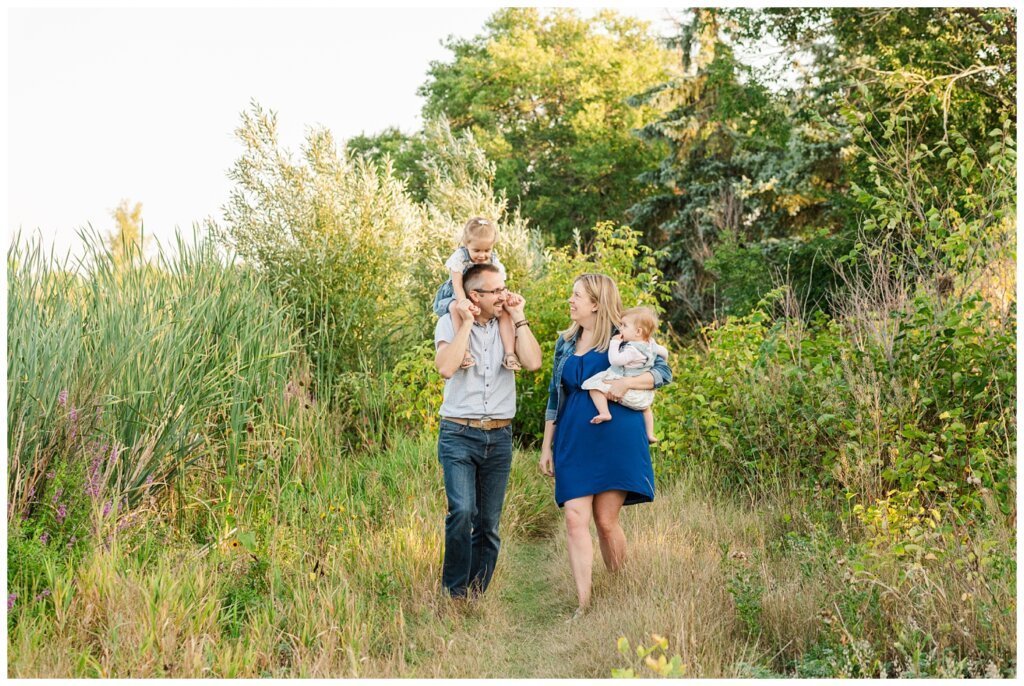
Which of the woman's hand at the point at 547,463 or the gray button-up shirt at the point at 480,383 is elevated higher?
the gray button-up shirt at the point at 480,383

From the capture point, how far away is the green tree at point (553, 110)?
2553cm

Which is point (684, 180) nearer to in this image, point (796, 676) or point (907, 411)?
point (907, 411)

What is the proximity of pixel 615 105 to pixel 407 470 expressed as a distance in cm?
2259

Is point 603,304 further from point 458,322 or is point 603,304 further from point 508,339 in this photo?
point 458,322

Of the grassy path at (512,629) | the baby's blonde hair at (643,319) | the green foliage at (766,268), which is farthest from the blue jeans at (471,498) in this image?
the green foliage at (766,268)

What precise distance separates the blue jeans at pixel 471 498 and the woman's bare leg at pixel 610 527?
1.62 feet

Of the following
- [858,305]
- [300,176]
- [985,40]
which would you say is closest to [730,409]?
[858,305]

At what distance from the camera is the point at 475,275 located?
14.4ft

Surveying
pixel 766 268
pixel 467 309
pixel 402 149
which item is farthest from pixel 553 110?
pixel 467 309

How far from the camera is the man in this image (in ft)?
13.8

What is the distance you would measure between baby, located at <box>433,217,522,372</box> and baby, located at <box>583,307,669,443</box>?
42cm

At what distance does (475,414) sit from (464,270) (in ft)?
2.44

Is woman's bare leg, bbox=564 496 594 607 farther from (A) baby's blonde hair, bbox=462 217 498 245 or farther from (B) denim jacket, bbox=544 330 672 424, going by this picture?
(A) baby's blonde hair, bbox=462 217 498 245

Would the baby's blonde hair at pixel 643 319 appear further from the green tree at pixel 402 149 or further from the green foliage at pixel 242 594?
the green tree at pixel 402 149
